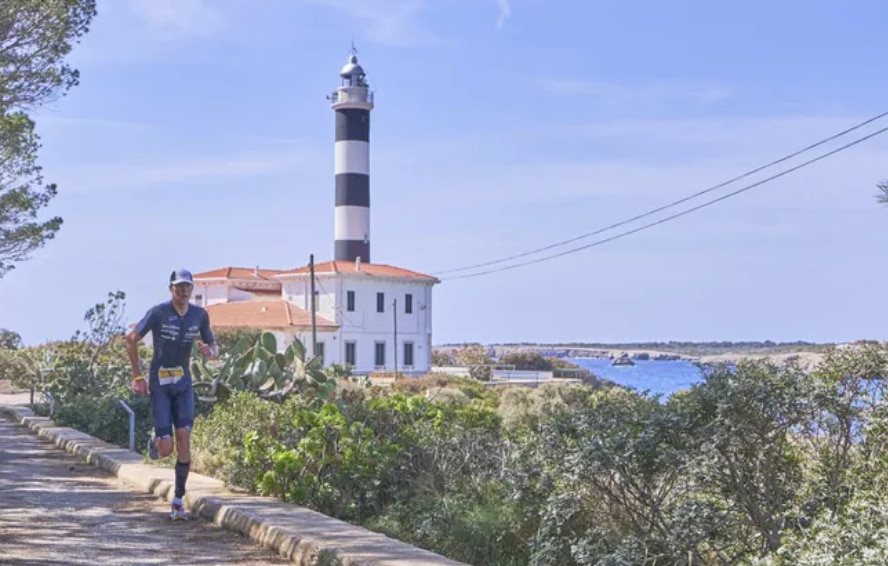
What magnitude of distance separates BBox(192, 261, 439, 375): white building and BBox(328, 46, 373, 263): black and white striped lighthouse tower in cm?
124

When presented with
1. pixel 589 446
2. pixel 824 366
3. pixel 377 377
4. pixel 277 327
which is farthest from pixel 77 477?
pixel 277 327

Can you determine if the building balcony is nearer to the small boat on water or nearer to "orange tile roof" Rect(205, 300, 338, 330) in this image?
"orange tile roof" Rect(205, 300, 338, 330)

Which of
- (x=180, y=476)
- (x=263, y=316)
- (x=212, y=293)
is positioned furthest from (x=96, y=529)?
(x=212, y=293)

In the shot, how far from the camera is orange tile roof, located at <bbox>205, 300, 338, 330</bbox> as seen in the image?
61.6 m

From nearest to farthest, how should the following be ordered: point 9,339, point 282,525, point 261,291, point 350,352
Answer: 1. point 282,525
2. point 9,339
3. point 350,352
4. point 261,291

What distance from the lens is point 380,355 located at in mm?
66625

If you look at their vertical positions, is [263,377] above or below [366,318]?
below

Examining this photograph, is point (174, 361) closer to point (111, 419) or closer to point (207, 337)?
point (207, 337)

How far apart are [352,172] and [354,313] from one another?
310 inches

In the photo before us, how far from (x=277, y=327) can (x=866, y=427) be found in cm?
5660

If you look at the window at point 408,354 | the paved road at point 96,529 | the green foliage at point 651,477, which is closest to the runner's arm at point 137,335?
the paved road at point 96,529

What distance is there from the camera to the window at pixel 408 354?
6725cm

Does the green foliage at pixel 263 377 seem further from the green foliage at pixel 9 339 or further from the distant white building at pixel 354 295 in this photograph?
the distant white building at pixel 354 295

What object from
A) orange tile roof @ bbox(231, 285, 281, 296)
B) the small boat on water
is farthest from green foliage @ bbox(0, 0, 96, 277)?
the small boat on water
